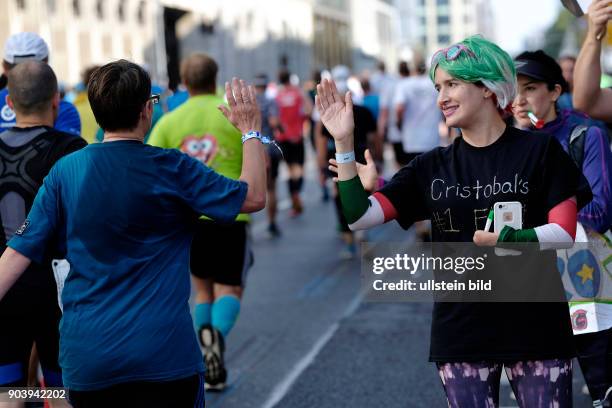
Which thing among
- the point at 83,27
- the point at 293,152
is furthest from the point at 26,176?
the point at 83,27

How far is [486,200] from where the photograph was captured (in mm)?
3729

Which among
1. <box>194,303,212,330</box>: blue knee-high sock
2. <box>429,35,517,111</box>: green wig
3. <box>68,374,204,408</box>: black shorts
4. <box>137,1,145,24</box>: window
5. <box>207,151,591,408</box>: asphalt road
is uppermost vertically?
<box>137,1,145,24</box>: window

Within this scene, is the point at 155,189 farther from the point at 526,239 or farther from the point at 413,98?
the point at 413,98

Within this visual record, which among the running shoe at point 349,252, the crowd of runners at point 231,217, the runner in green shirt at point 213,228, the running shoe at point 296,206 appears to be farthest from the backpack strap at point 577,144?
A: the running shoe at point 296,206

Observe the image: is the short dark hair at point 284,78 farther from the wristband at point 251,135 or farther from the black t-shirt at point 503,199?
the black t-shirt at point 503,199

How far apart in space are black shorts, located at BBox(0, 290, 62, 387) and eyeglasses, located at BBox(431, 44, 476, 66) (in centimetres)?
185

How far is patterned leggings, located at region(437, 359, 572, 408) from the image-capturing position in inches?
147

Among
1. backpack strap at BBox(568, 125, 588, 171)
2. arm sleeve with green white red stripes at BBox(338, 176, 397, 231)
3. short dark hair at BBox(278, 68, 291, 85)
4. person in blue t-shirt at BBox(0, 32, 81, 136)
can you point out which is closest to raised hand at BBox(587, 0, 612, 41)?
backpack strap at BBox(568, 125, 588, 171)

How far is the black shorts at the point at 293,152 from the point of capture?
658 inches

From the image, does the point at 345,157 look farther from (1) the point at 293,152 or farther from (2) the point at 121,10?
(2) the point at 121,10

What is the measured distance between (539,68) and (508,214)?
148 cm

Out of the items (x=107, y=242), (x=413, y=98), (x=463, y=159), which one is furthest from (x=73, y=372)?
(x=413, y=98)

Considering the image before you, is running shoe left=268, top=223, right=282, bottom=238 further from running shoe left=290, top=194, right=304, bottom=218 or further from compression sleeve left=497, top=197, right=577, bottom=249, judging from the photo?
compression sleeve left=497, top=197, right=577, bottom=249

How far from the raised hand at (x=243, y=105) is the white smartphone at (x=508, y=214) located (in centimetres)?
84
